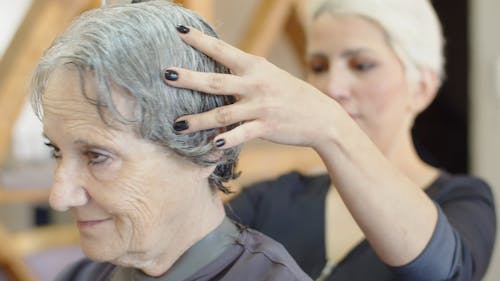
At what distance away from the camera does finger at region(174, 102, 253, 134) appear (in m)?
0.78

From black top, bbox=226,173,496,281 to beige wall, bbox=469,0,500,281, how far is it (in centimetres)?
114

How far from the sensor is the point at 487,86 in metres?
2.41

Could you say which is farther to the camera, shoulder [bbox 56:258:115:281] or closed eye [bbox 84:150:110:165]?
shoulder [bbox 56:258:115:281]

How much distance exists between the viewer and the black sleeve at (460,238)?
1.02 m

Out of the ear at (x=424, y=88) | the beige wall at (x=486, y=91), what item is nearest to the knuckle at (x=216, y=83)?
the ear at (x=424, y=88)

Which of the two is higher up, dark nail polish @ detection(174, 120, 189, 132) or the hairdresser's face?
→ dark nail polish @ detection(174, 120, 189, 132)

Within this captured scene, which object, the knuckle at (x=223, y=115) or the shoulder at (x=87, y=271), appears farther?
the shoulder at (x=87, y=271)

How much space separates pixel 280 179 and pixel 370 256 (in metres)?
0.28

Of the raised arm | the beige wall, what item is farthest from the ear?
the beige wall

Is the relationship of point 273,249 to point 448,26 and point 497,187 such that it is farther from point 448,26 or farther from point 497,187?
point 448,26

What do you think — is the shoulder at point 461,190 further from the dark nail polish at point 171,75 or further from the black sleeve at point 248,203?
the dark nail polish at point 171,75

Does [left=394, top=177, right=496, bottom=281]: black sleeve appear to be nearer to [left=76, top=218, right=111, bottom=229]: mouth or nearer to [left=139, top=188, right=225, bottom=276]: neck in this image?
[left=139, top=188, right=225, bottom=276]: neck

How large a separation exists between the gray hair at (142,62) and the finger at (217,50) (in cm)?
1

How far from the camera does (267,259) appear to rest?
Result: 875 millimetres
